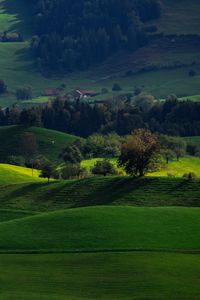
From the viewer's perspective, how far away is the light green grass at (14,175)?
155462mm

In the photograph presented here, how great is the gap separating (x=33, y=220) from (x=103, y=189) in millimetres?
26056

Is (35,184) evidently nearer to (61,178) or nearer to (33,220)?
(61,178)

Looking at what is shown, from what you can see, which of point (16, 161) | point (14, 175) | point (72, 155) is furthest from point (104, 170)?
point (16, 161)

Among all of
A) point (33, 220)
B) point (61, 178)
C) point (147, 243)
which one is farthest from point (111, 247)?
point (61, 178)

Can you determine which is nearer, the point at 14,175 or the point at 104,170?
the point at 104,170

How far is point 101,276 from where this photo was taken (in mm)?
86562

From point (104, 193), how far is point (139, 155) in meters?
10.3

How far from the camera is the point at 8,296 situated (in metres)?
80.9

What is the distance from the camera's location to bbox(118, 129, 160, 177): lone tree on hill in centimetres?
14125

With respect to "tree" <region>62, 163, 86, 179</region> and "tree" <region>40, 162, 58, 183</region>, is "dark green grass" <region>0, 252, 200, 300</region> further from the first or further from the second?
"tree" <region>62, 163, 86, 179</region>

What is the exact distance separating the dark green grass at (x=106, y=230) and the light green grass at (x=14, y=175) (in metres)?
40.4

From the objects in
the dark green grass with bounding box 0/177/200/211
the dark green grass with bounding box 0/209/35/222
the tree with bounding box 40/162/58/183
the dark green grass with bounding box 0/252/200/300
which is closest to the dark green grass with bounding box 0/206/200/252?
the dark green grass with bounding box 0/252/200/300

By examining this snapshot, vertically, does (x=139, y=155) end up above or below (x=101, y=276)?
below

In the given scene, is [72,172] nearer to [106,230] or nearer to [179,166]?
[179,166]
